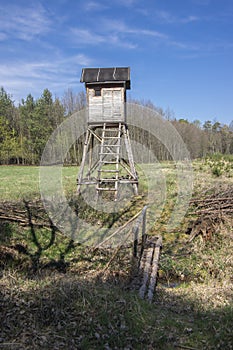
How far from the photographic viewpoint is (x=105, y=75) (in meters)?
13.0

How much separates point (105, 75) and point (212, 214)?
7587mm

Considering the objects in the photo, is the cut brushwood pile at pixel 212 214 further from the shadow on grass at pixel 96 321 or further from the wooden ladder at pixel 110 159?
the shadow on grass at pixel 96 321

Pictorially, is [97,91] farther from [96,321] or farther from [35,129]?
[35,129]

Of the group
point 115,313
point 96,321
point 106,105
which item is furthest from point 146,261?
point 106,105

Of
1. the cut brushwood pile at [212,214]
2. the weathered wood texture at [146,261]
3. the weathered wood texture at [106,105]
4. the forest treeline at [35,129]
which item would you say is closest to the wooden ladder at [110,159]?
the weathered wood texture at [106,105]

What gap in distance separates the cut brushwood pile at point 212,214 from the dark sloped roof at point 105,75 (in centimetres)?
622

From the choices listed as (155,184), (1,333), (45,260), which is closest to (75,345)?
(1,333)

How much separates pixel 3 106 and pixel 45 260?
4332 cm

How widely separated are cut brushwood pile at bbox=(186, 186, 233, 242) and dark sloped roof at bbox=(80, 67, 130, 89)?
6216 millimetres

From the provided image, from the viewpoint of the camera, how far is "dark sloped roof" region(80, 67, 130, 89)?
12844 millimetres

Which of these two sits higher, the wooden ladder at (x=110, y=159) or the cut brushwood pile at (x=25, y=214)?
the wooden ladder at (x=110, y=159)

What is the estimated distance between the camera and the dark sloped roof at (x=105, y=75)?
1284cm

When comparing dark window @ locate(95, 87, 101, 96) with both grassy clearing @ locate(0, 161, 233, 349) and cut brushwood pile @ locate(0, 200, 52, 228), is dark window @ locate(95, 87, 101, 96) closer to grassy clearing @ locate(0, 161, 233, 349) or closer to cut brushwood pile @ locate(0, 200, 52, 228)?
cut brushwood pile @ locate(0, 200, 52, 228)

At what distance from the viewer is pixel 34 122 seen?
4019 centimetres
